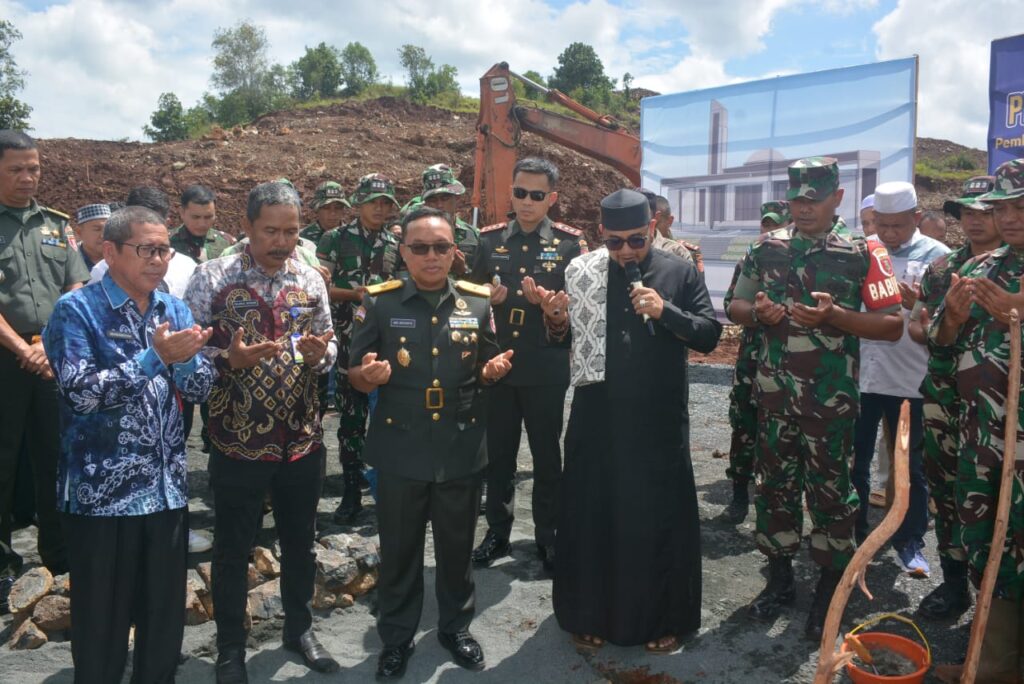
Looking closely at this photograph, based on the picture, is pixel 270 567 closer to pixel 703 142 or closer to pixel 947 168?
pixel 703 142

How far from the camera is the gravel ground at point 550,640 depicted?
3.60 m

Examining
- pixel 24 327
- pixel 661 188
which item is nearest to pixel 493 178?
pixel 661 188

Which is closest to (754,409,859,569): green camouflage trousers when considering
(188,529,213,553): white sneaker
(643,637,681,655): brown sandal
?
(643,637,681,655): brown sandal

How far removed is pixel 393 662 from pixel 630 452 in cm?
149

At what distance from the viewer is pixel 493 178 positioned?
464 inches

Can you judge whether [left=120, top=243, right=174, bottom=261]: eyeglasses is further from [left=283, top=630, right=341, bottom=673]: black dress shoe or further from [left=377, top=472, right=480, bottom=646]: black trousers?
[left=283, top=630, right=341, bottom=673]: black dress shoe

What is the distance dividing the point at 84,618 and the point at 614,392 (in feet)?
7.97

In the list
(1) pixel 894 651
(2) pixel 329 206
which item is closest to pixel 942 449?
(1) pixel 894 651

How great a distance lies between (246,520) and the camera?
3.51 meters

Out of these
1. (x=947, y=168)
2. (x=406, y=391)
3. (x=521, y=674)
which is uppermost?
(x=947, y=168)

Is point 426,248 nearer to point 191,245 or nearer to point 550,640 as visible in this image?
point 550,640

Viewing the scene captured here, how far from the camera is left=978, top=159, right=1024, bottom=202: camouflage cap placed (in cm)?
326

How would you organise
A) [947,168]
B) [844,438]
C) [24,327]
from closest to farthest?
[844,438]
[24,327]
[947,168]

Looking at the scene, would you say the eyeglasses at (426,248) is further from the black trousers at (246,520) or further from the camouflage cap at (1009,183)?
the camouflage cap at (1009,183)
